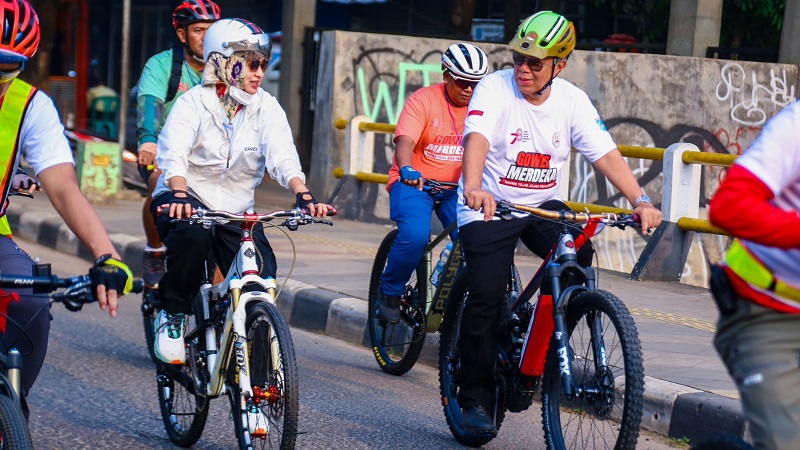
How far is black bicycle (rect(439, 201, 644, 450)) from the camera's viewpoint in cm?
443

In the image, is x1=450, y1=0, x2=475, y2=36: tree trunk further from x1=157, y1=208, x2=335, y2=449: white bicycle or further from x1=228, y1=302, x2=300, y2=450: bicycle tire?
x1=228, y1=302, x2=300, y2=450: bicycle tire

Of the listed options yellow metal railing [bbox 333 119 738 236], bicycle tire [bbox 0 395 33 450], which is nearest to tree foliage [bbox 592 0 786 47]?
yellow metal railing [bbox 333 119 738 236]

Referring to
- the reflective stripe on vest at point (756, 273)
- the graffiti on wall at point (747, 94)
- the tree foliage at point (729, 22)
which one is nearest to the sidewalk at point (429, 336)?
the reflective stripe on vest at point (756, 273)

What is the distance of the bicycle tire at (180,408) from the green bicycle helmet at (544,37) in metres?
1.79

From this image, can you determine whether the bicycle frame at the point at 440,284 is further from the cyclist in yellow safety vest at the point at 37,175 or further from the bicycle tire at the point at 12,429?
the bicycle tire at the point at 12,429

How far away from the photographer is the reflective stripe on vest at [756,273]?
9.73 feet

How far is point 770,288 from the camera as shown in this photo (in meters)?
2.98

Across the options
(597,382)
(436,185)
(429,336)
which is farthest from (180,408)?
(429,336)

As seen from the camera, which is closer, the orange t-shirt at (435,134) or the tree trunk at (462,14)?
the orange t-shirt at (435,134)

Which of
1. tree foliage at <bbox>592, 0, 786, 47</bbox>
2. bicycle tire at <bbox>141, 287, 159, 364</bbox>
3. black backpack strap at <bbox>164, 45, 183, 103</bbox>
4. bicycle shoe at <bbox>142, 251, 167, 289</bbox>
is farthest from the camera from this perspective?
tree foliage at <bbox>592, 0, 786, 47</bbox>

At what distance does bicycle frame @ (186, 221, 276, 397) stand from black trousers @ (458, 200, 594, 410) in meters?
0.85

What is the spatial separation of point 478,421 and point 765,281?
2.42 metres

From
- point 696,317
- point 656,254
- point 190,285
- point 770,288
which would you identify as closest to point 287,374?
point 190,285

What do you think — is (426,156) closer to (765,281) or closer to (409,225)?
(409,225)
